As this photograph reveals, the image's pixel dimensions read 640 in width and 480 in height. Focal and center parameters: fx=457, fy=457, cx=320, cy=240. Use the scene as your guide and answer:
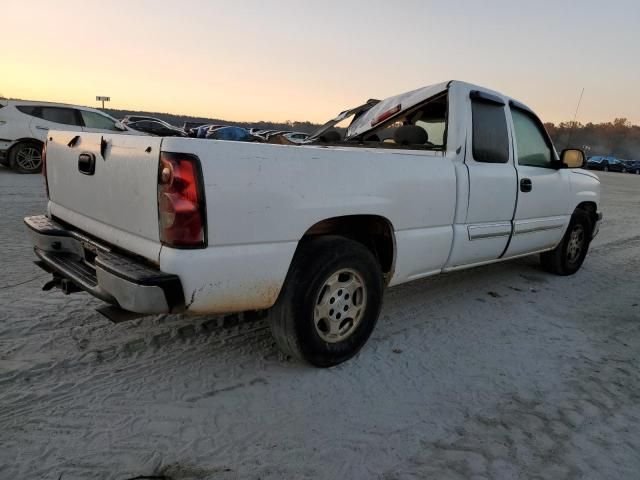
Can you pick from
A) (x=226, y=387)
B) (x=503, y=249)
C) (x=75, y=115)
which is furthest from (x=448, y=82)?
(x=75, y=115)

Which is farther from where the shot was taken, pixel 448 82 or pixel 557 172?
pixel 557 172

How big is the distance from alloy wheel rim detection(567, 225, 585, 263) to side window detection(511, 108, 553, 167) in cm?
113

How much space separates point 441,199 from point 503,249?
1.21 m

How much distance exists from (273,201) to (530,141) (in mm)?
3301

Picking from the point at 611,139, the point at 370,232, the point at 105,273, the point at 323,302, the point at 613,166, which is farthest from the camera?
the point at 611,139

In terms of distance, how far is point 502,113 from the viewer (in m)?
4.25

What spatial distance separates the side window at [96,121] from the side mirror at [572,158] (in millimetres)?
11279

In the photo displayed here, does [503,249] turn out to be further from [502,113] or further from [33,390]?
[33,390]

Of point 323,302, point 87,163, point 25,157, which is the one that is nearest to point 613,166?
point 25,157

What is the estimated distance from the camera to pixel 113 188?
256cm

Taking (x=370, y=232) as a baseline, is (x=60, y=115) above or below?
above

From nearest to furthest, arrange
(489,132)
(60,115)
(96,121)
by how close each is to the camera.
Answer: (489,132) < (60,115) < (96,121)

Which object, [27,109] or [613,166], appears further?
[613,166]

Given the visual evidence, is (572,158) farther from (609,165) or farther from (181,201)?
(609,165)
